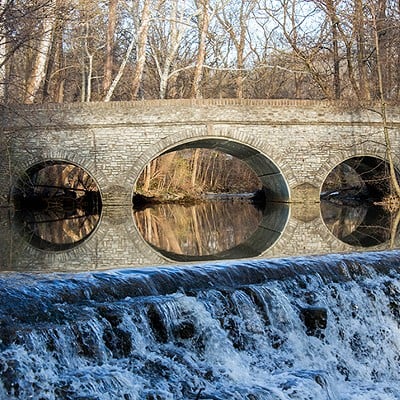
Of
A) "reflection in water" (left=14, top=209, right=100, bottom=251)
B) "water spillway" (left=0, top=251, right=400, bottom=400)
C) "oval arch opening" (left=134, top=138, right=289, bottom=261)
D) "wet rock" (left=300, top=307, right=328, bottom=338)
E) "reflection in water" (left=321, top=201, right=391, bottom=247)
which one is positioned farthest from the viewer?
"reflection in water" (left=14, top=209, right=100, bottom=251)

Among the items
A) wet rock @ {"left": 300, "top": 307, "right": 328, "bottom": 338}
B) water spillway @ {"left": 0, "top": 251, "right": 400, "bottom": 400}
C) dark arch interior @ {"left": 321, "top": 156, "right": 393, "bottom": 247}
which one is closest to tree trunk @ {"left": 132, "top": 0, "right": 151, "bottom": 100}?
dark arch interior @ {"left": 321, "top": 156, "right": 393, "bottom": 247}

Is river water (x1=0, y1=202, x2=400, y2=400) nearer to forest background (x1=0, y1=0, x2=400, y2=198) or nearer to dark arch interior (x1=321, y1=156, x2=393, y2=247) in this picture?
dark arch interior (x1=321, y1=156, x2=393, y2=247)

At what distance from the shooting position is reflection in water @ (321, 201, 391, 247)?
362 inches

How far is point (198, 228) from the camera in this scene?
39.6 ft

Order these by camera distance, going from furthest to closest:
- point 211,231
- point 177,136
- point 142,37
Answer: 1. point 142,37
2. point 177,136
3. point 211,231

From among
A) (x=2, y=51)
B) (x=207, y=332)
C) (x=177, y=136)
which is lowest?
(x=207, y=332)

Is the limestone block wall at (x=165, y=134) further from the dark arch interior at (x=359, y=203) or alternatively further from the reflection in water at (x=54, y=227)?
the dark arch interior at (x=359, y=203)

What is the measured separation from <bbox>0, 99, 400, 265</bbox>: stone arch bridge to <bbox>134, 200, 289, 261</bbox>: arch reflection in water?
1.28 meters

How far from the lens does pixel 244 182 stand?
26.3 metres

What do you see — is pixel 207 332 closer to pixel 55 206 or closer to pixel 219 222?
pixel 219 222

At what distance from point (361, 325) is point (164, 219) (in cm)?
893

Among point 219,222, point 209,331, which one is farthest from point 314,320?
point 219,222

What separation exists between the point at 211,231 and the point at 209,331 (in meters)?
7.04

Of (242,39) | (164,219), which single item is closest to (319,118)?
(164,219)
